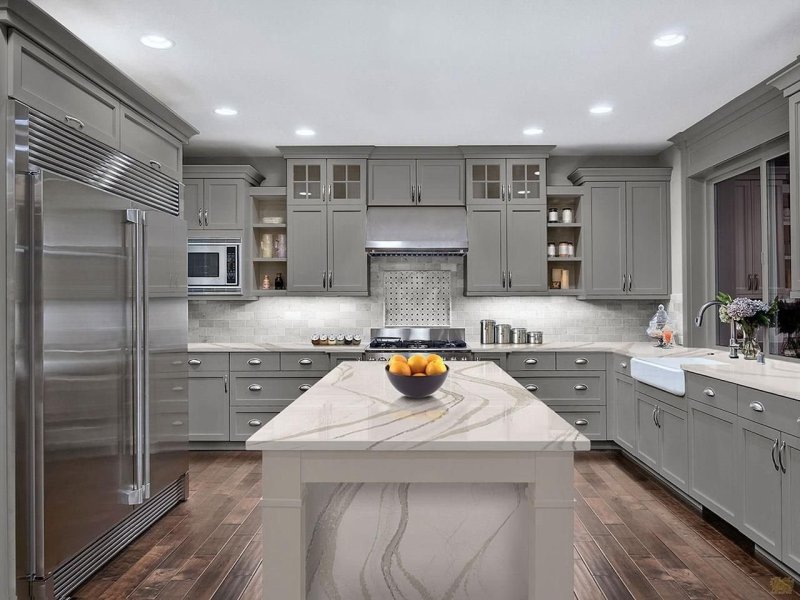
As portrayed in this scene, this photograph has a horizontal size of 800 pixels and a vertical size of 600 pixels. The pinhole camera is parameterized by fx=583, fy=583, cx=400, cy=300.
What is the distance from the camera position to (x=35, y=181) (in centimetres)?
238

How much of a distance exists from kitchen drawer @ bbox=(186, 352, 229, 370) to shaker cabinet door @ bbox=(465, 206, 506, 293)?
2.28 meters

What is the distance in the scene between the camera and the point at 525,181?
17.8ft

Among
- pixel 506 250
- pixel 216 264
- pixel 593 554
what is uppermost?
pixel 506 250

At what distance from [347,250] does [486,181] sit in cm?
145

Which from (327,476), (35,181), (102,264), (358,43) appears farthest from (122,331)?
(358,43)

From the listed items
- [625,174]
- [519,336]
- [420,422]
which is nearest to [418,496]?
[420,422]

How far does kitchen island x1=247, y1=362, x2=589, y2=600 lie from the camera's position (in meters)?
1.74

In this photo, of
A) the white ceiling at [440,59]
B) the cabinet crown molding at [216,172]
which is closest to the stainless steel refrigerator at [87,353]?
the white ceiling at [440,59]

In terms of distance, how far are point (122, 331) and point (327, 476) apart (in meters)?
1.80

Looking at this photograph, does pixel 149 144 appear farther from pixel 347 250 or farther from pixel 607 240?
pixel 607 240

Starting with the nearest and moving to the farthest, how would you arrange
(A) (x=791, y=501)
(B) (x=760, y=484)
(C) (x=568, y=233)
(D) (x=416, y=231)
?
(A) (x=791, y=501) < (B) (x=760, y=484) < (D) (x=416, y=231) < (C) (x=568, y=233)

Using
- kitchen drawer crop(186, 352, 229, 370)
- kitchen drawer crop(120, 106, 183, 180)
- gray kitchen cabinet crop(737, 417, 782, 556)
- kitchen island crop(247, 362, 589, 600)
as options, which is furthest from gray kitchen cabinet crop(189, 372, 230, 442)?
gray kitchen cabinet crop(737, 417, 782, 556)

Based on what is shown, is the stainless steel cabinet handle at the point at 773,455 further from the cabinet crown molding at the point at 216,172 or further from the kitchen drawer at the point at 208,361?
the cabinet crown molding at the point at 216,172

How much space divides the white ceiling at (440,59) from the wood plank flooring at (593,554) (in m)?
2.73
